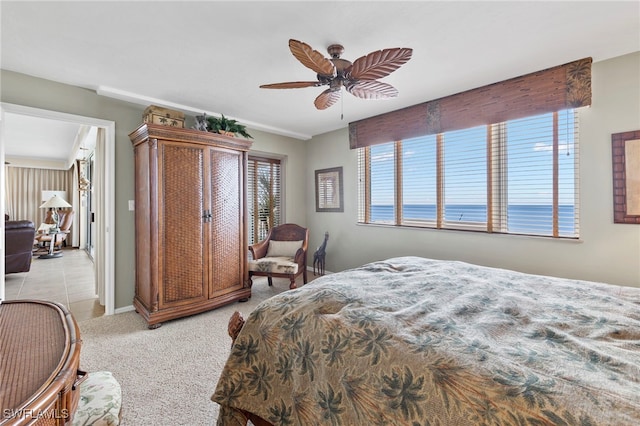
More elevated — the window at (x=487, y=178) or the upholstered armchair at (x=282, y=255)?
the window at (x=487, y=178)

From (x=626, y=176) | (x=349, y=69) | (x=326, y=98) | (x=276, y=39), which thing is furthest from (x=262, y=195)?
(x=626, y=176)

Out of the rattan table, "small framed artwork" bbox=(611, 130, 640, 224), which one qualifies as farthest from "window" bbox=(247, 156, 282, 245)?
"small framed artwork" bbox=(611, 130, 640, 224)

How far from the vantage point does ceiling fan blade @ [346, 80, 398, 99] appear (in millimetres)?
2129

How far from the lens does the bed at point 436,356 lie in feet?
2.43

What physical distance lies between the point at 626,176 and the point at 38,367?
3.58 metres

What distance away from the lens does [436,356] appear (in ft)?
2.94

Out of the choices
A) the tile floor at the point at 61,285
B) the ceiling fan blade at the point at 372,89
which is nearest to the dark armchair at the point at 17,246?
A: the tile floor at the point at 61,285

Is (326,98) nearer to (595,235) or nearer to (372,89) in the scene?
(372,89)

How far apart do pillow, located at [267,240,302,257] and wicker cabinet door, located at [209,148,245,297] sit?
0.70 m

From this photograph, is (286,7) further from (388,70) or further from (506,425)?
(506,425)

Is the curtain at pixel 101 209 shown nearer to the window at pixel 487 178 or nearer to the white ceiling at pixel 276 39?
the white ceiling at pixel 276 39

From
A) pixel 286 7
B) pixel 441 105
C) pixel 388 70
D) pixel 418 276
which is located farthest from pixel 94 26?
pixel 441 105

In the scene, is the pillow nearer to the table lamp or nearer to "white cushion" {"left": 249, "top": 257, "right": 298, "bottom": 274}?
"white cushion" {"left": 249, "top": 257, "right": 298, "bottom": 274}

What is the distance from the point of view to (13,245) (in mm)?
4285
